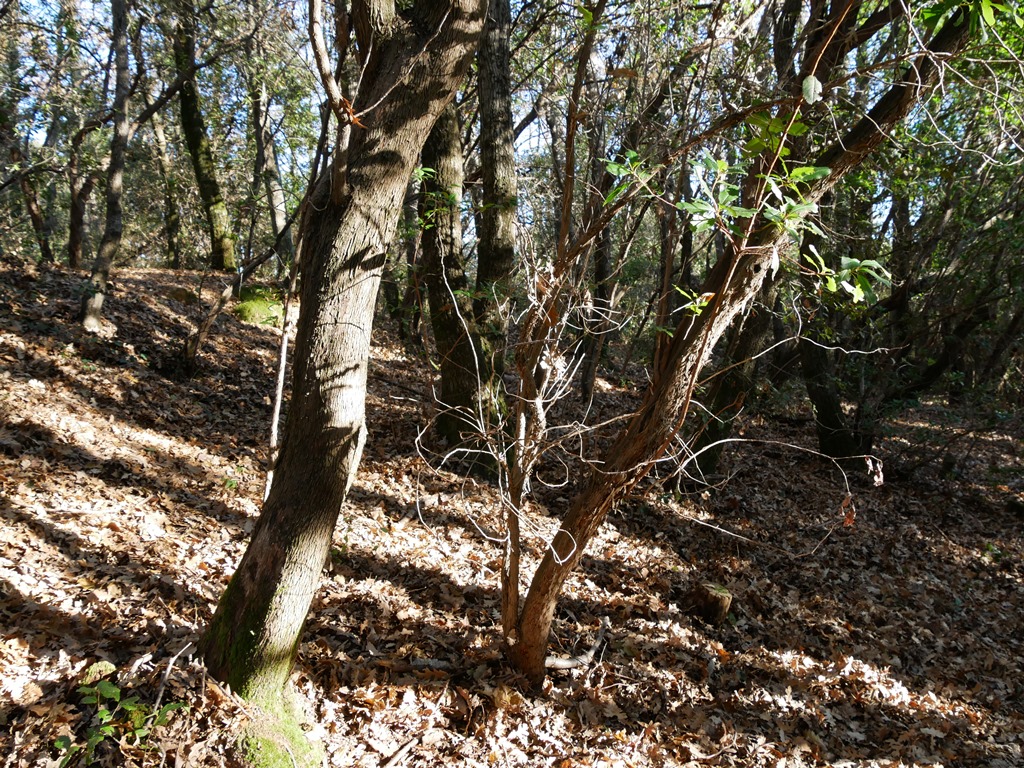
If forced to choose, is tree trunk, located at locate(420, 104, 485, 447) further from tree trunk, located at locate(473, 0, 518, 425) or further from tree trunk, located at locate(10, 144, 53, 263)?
tree trunk, located at locate(10, 144, 53, 263)

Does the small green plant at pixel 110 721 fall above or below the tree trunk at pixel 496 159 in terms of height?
below

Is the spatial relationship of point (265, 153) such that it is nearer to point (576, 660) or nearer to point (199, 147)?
point (199, 147)

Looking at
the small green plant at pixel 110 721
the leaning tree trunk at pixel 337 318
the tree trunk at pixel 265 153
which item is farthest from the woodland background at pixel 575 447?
the tree trunk at pixel 265 153

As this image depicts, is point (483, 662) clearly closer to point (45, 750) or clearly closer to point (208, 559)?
point (208, 559)

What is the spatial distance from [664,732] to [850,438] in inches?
294

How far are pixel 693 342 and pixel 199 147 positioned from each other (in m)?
12.2

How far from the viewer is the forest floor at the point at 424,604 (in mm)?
3439

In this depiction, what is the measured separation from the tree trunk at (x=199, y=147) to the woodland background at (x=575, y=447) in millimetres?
64

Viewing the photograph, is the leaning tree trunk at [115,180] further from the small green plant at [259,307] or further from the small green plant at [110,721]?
the small green plant at [110,721]

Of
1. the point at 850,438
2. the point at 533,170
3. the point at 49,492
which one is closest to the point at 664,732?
the point at 49,492

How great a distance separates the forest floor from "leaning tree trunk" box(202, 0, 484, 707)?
1.36 ft

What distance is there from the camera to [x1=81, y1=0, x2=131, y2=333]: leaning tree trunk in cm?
702

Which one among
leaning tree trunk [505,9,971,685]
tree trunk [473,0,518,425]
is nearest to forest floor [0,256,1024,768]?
leaning tree trunk [505,9,971,685]

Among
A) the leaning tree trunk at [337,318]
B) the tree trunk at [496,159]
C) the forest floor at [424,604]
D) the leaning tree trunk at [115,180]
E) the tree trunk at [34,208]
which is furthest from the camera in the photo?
the tree trunk at [34,208]
